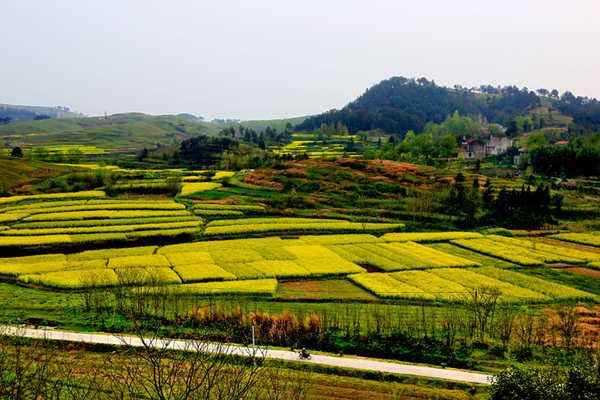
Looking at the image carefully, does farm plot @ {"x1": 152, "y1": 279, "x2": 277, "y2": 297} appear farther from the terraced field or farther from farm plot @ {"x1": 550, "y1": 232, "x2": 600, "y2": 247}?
farm plot @ {"x1": 550, "y1": 232, "x2": 600, "y2": 247}

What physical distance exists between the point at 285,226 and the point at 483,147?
114 metres

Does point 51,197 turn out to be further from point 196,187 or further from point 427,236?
point 427,236

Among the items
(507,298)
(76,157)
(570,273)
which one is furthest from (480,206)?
(76,157)

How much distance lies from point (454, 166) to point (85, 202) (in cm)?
8633

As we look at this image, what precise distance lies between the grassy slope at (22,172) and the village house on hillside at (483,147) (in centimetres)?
10958

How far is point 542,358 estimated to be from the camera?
3061 cm

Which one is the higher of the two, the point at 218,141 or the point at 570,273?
the point at 218,141

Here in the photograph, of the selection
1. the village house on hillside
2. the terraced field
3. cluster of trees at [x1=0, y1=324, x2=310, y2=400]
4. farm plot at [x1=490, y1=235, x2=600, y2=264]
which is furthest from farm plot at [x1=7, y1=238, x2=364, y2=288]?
the village house on hillside

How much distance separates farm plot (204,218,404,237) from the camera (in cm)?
6294

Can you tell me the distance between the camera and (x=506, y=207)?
7525cm

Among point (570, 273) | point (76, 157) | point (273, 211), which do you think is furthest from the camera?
point (76, 157)

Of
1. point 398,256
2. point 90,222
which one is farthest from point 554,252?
point 90,222

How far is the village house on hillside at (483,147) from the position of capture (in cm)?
15712

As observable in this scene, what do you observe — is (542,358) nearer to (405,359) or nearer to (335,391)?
(405,359)
